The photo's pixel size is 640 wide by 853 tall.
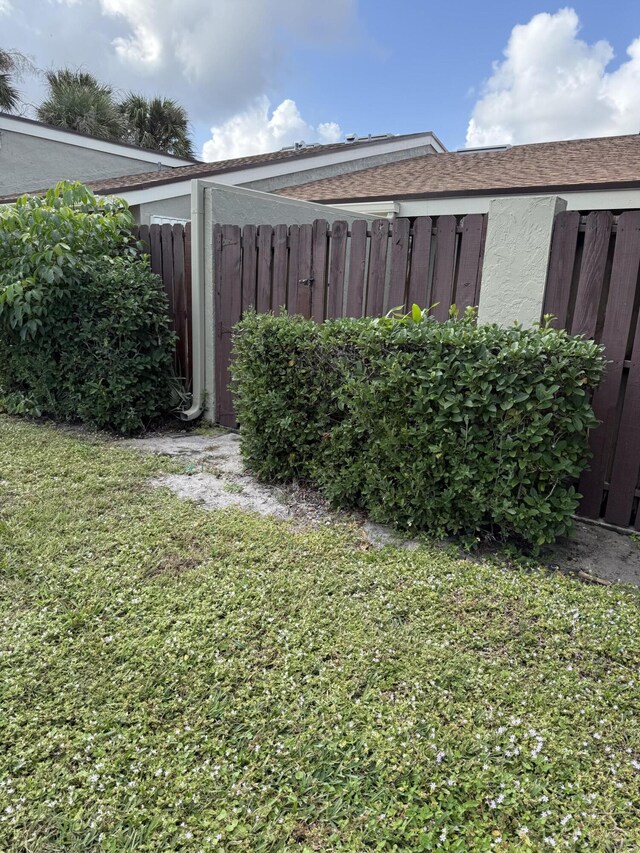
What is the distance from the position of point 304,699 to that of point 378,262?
319cm

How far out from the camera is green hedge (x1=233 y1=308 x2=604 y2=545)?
2814mm

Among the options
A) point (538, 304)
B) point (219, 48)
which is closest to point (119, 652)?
point (538, 304)

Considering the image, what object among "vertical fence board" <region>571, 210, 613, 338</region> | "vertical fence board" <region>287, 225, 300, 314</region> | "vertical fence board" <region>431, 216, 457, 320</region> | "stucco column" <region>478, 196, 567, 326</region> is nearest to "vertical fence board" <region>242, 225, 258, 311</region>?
"vertical fence board" <region>287, 225, 300, 314</region>

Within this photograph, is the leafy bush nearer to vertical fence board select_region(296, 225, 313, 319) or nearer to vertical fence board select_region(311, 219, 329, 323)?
vertical fence board select_region(296, 225, 313, 319)

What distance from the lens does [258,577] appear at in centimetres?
274

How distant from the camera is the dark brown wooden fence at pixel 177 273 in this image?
560 cm

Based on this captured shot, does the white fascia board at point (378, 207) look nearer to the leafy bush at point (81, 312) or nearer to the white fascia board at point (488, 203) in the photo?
the white fascia board at point (488, 203)

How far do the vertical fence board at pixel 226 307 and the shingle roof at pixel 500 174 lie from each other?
3129mm

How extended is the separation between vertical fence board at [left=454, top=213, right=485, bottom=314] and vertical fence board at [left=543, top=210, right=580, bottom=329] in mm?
472

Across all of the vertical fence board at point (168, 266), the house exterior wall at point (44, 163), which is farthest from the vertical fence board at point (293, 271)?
the house exterior wall at point (44, 163)

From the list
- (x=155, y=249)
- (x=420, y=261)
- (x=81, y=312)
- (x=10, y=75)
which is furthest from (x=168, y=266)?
(x=10, y=75)

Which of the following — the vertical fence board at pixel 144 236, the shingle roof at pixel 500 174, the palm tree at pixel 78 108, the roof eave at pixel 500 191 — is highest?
the palm tree at pixel 78 108

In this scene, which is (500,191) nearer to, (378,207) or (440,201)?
(440,201)

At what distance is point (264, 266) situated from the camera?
5.04m
